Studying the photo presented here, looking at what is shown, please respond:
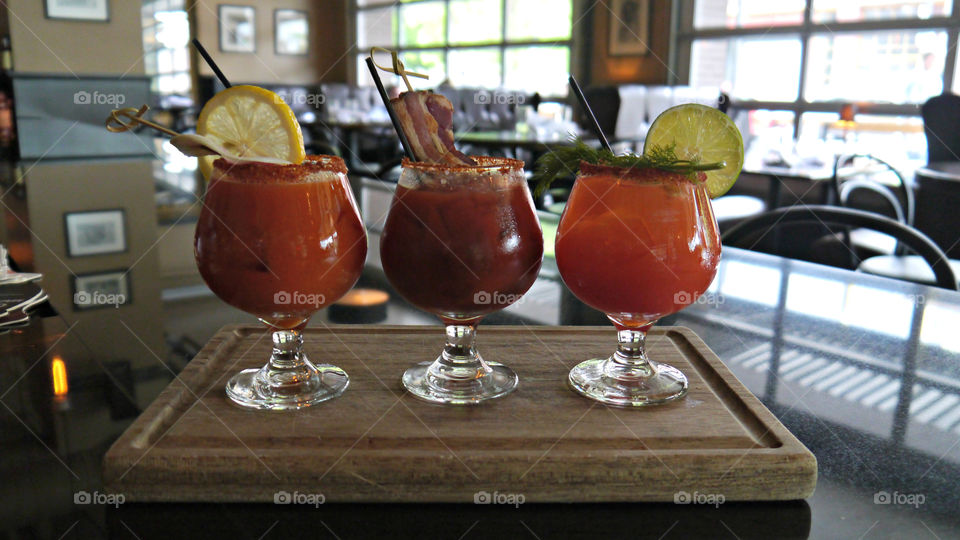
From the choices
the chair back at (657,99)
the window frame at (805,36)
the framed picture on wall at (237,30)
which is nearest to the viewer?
the window frame at (805,36)

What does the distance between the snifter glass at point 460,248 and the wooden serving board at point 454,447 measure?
0.17 feet

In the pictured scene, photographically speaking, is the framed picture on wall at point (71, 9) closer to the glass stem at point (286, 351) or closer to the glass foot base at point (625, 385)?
the glass stem at point (286, 351)

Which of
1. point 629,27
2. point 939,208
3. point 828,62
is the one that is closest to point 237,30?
point 629,27

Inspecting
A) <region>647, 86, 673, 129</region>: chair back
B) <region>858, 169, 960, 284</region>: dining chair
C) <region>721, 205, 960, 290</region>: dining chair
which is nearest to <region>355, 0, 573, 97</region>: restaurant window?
<region>647, 86, 673, 129</region>: chair back

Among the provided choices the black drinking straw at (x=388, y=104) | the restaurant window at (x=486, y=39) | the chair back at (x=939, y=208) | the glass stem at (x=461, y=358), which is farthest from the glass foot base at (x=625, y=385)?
the restaurant window at (x=486, y=39)

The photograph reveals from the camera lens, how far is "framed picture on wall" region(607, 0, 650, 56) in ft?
29.0

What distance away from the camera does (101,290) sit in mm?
1174

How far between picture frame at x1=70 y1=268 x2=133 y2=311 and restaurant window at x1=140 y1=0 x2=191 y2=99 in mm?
13459

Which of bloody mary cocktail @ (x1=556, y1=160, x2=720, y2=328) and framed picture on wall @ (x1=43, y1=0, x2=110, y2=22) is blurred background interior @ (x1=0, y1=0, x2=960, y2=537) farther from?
bloody mary cocktail @ (x1=556, y1=160, x2=720, y2=328)

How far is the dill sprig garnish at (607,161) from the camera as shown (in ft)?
2.67

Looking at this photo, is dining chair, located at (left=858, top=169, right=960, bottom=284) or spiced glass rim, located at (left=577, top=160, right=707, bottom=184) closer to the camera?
spiced glass rim, located at (left=577, top=160, right=707, bottom=184)

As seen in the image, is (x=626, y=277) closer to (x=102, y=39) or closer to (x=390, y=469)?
(x=390, y=469)

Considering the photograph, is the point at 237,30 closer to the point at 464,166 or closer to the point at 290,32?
the point at 290,32

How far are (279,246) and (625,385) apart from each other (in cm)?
42
